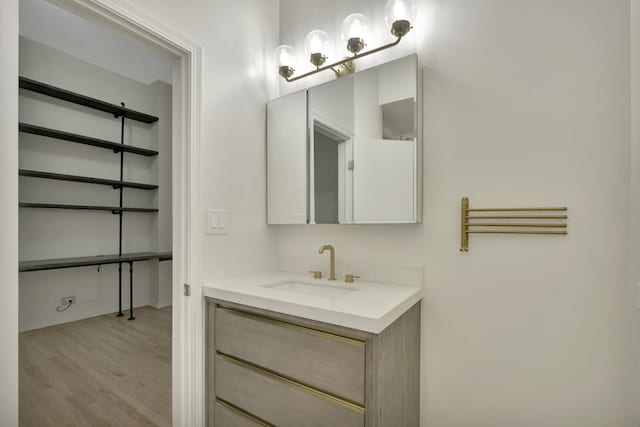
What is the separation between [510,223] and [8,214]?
1.76 meters

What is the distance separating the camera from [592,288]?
1092 mm

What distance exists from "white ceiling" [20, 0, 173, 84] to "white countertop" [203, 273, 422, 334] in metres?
2.28

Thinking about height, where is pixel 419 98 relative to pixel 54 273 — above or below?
above

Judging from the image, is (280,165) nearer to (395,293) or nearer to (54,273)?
(395,293)

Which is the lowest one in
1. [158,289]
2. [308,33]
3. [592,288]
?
[158,289]

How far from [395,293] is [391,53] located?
119cm

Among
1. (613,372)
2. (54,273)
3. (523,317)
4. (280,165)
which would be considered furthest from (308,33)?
(54,273)

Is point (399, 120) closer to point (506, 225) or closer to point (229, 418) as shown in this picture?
point (506, 225)

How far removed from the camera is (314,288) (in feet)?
5.32

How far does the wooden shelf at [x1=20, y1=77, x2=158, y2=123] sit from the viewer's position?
2.87 meters

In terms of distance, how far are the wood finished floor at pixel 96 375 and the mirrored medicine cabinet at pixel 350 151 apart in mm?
1424

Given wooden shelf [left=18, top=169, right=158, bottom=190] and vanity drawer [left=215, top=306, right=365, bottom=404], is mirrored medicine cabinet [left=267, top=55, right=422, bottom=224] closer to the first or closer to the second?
vanity drawer [left=215, top=306, right=365, bottom=404]

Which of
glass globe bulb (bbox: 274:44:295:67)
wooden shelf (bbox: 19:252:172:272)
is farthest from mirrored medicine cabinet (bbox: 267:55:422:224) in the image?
wooden shelf (bbox: 19:252:172:272)

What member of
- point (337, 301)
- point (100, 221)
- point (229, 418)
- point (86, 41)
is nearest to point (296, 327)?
point (337, 301)
